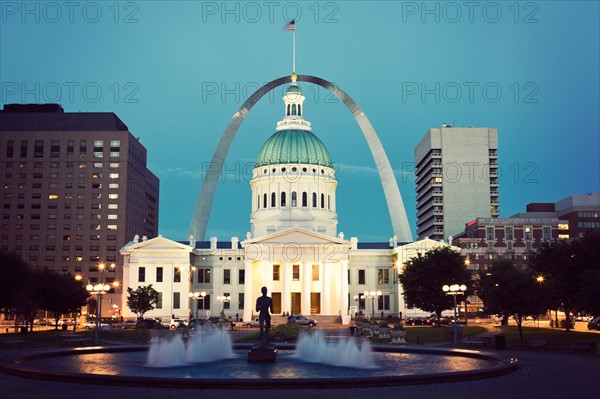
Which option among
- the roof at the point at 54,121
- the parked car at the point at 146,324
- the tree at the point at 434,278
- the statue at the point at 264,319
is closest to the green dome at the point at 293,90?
the roof at the point at 54,121

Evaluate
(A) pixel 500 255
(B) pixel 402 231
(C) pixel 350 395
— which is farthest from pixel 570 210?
(C) pixel 350 395

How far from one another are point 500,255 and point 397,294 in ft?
84.1

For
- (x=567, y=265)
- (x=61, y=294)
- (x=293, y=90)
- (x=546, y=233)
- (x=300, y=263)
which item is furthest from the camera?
(x=293, y=90)

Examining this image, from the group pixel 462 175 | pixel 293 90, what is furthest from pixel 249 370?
pixel 462 175

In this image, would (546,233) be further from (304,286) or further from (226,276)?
(226,276)

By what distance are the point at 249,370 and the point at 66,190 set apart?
15061 cm

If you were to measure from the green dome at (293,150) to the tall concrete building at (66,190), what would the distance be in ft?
163

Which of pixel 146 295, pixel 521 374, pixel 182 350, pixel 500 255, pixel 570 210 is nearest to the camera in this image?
pixel 521 374

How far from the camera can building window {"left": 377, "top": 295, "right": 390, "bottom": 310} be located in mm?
127500

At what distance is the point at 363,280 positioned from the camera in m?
128

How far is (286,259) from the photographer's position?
119 meters

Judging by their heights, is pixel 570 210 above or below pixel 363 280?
above

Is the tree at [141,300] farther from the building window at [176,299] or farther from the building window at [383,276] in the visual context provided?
the building window at [383,276]

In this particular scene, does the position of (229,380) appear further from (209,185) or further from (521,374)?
(209,185)
